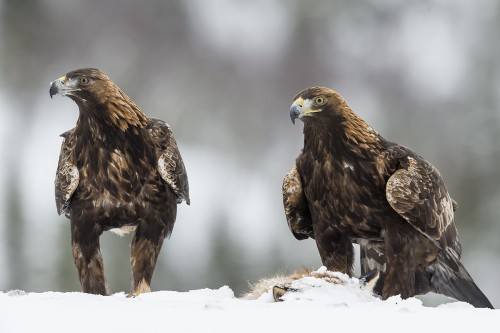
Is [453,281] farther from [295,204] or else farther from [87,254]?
[87,254]

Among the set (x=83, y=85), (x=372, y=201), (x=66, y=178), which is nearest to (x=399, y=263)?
(x=372, y=201)

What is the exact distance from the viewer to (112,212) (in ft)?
26.3

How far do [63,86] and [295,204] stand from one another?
2.47m

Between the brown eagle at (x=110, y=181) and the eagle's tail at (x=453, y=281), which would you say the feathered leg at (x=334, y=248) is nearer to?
the eagle's tail at (x=453, y=281)

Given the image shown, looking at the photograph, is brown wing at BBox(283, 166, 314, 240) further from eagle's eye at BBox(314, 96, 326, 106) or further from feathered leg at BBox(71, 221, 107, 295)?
feathered leg at BBox(71, 221, 107, 295)

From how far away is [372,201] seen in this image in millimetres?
8156

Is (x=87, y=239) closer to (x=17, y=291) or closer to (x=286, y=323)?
(x=17, y=291)

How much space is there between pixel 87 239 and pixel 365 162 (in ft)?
8.66

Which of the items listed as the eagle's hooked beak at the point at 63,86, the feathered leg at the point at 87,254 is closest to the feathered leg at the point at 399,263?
the feathered leg at the point at 87,254

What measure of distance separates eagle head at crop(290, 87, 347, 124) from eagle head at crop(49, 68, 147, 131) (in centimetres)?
152

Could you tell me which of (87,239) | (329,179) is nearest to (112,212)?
(87,239)

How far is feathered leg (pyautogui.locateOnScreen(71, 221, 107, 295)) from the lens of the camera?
8055 millimetres

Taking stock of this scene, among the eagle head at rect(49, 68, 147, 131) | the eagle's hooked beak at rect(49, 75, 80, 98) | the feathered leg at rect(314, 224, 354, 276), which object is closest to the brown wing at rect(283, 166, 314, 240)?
the feathered leg at rect(314, 224, 354, 276)

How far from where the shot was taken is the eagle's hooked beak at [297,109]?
789 cm
